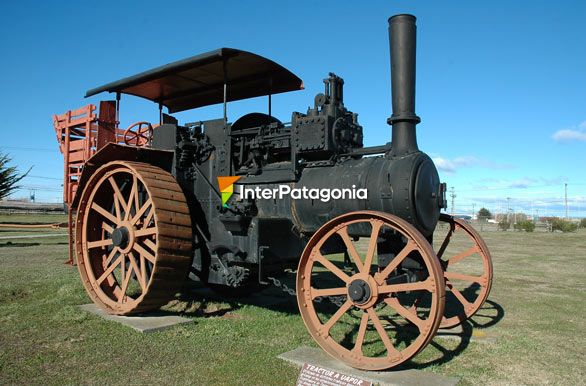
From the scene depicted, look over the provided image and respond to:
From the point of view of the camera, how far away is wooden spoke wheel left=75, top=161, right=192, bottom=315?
5773 millimetres

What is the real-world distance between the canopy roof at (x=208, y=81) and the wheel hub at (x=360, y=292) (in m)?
3.27

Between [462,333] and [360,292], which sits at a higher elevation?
[360,292]

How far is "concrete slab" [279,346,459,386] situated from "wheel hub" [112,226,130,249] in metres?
2.66

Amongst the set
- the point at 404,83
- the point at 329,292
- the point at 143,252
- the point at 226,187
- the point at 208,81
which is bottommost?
the point at 329,292

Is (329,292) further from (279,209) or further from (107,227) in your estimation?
(107,227)

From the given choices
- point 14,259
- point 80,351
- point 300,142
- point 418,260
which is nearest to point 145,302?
point 80,351

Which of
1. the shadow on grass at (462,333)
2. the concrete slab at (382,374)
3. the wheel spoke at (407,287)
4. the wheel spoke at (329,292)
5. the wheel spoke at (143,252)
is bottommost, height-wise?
the shadow on grass at (462,333)

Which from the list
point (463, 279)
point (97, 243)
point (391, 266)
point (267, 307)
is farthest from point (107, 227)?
point (463, 279)

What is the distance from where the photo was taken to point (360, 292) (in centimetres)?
439

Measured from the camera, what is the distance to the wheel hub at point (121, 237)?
20.4ft

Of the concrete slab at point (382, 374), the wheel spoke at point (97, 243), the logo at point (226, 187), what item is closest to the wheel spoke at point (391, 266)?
the concrete slab at point (382, 374)

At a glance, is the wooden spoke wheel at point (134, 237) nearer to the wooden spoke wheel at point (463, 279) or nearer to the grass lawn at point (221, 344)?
the grass lawn at point (221, 344)

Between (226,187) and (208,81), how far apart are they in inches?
80.7

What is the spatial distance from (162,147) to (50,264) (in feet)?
20.2
